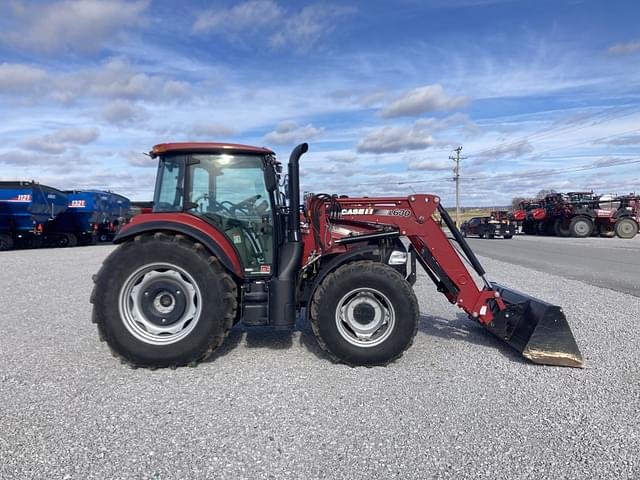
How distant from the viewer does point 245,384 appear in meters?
4.21

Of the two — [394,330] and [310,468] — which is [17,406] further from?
[394,330]

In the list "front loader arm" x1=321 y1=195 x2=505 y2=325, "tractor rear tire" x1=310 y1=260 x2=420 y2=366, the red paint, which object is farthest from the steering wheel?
the red paint

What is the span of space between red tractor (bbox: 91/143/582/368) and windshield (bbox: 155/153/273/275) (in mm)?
11

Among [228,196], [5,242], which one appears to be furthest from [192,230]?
[5,242]

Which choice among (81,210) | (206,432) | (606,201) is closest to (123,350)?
(206,432)

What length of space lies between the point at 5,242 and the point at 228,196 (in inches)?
814

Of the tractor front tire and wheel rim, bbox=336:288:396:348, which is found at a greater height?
the tractor front tire

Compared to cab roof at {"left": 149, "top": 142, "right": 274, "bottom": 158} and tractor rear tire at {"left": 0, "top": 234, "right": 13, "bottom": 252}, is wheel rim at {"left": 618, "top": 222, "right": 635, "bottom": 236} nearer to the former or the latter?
cab roof at {"left": 149, "top": 142, "right": 274, "bottom": 158}

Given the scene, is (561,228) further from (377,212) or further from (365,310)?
(365,310)

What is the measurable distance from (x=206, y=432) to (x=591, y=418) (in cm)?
282

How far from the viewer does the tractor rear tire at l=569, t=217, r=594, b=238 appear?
30922 mm

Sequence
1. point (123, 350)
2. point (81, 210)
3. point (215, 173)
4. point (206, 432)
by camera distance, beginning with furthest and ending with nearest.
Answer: point (81, 210) < point (215, 173) < point (123, 350) < point (206, 432)

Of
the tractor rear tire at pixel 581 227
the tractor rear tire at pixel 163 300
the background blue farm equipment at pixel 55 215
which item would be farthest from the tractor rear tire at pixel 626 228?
the tractor rear tire at pixel 163 300

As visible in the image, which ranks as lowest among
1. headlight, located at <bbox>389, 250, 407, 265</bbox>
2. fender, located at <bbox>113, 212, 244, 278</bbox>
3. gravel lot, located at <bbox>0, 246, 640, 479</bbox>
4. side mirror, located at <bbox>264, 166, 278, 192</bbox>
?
gravel lot, located at <bbox>0, 246, 640, 479</bbox>
